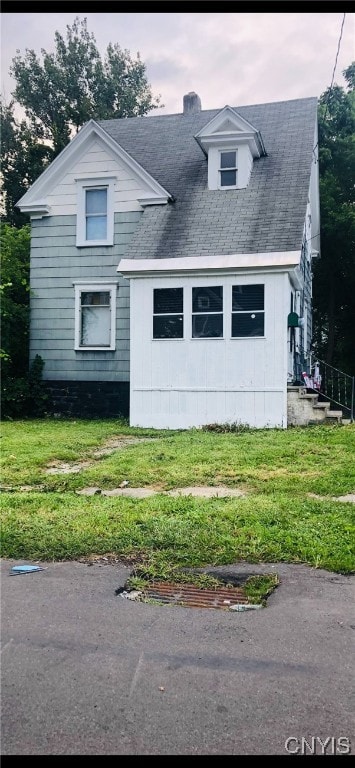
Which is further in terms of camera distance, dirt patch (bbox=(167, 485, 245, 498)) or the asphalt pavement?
dirt patch (bbox=(167, 485, 245, 498))

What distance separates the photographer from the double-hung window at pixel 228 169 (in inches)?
601

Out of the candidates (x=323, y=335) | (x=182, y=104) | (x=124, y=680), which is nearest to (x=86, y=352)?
(x=182, y=104)

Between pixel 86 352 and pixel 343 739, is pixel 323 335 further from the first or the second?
pixel 343 739

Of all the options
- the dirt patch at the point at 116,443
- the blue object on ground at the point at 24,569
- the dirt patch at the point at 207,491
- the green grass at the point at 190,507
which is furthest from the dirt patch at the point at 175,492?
the dirt patch at the point at 116,443

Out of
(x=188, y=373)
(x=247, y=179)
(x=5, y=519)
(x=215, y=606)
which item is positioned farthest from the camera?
(x=247, y=179)

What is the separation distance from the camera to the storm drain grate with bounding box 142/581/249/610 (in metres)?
3.78

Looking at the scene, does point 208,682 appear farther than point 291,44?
No

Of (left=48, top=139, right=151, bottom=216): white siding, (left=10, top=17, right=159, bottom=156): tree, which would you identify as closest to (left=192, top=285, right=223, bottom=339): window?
(left=48, top=139, right=151, bottom=216): white siding

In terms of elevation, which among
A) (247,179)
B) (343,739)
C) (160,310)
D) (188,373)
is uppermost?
(247,179)

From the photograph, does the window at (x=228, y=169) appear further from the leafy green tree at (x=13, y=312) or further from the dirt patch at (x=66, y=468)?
the dirt patch at (x=66, y=468)

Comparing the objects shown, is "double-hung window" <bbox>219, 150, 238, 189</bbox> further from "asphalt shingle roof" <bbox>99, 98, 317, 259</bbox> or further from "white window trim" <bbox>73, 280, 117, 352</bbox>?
"white window trim" <bbox>73, 280, 117, 352</bbox>

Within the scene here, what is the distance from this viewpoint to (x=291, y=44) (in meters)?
4.65

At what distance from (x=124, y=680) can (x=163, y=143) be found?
56.8ft

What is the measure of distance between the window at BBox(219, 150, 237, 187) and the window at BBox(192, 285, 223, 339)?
3533mm
